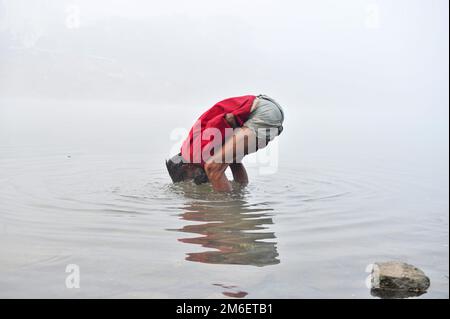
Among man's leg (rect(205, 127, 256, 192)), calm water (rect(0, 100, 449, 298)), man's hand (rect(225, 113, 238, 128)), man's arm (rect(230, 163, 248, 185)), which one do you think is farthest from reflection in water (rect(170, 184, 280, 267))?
man's hand (rect(225, 113, 238, 128))

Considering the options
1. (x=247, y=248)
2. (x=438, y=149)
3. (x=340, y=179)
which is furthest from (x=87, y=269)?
(x=438, y=149)

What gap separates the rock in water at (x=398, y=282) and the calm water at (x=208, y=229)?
0.33 feet

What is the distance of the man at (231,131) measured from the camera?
7430mm

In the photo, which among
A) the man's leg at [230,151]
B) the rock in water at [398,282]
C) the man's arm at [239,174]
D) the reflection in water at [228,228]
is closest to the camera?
the rock in water at [398,282]

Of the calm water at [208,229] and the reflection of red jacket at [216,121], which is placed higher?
the reflection of red jacket at [216,121]

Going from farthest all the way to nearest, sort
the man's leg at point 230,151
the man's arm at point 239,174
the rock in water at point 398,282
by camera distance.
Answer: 1. the man's arm at point 239,174
2. the man's leg at point 230,151
3. the rock in water at point 398,282

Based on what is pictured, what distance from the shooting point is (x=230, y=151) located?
24.4 ft

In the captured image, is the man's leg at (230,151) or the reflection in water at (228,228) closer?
the reflection in water at (228,228)

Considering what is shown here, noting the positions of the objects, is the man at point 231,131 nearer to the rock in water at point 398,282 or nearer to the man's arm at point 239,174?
the man's arm at point 239,174

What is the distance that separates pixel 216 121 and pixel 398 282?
139 inches

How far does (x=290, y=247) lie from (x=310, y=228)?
2.69 ft

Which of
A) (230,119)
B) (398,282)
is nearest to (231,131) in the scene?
(230,119)

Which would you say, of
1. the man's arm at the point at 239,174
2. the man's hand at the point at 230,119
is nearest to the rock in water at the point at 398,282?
the man's hand at the point at 230,119
